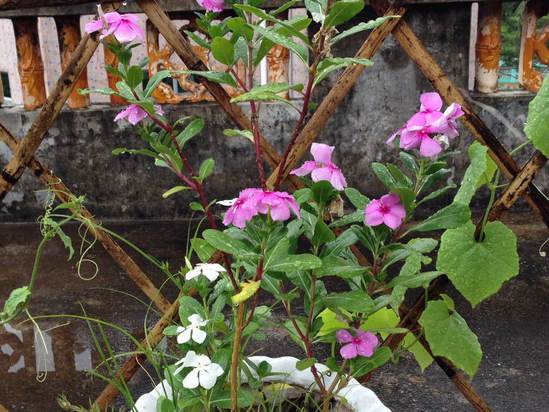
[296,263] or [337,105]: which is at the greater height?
[337,105]

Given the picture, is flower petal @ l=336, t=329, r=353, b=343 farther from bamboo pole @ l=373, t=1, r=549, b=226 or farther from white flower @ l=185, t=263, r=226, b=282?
bamboo pole @ l=373, t=1, r=549, b=226

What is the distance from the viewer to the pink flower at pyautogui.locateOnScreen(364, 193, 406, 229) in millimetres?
926

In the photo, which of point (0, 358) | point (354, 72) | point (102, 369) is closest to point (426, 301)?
point (354, 72)

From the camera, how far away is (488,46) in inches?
124

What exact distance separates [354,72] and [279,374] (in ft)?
1.82

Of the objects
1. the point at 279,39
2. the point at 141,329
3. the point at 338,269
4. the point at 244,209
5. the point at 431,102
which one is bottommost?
the point at 141,329

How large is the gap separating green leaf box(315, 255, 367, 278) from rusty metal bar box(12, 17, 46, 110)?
2.72 metres

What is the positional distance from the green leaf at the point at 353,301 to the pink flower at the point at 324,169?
17cm

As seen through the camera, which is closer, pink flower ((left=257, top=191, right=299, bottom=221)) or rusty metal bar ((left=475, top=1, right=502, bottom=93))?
pink flower ((left=257, top=191, right=299, bottom=221))

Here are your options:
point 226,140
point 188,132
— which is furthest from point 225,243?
point 226,140

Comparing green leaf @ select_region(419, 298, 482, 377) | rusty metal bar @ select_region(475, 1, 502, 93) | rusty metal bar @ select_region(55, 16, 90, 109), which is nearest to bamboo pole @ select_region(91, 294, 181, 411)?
green leaf @ select_region(419, 298, 482, 377)

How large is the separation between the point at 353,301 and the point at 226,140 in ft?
7.98

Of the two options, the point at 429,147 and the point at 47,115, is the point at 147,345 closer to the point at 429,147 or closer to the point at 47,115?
the point at 47,115

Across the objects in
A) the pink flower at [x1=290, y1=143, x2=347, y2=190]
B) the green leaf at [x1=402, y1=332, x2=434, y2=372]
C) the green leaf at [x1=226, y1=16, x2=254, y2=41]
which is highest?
the green leaf at [x1=226, y1=16, x2=254, y2=41]
